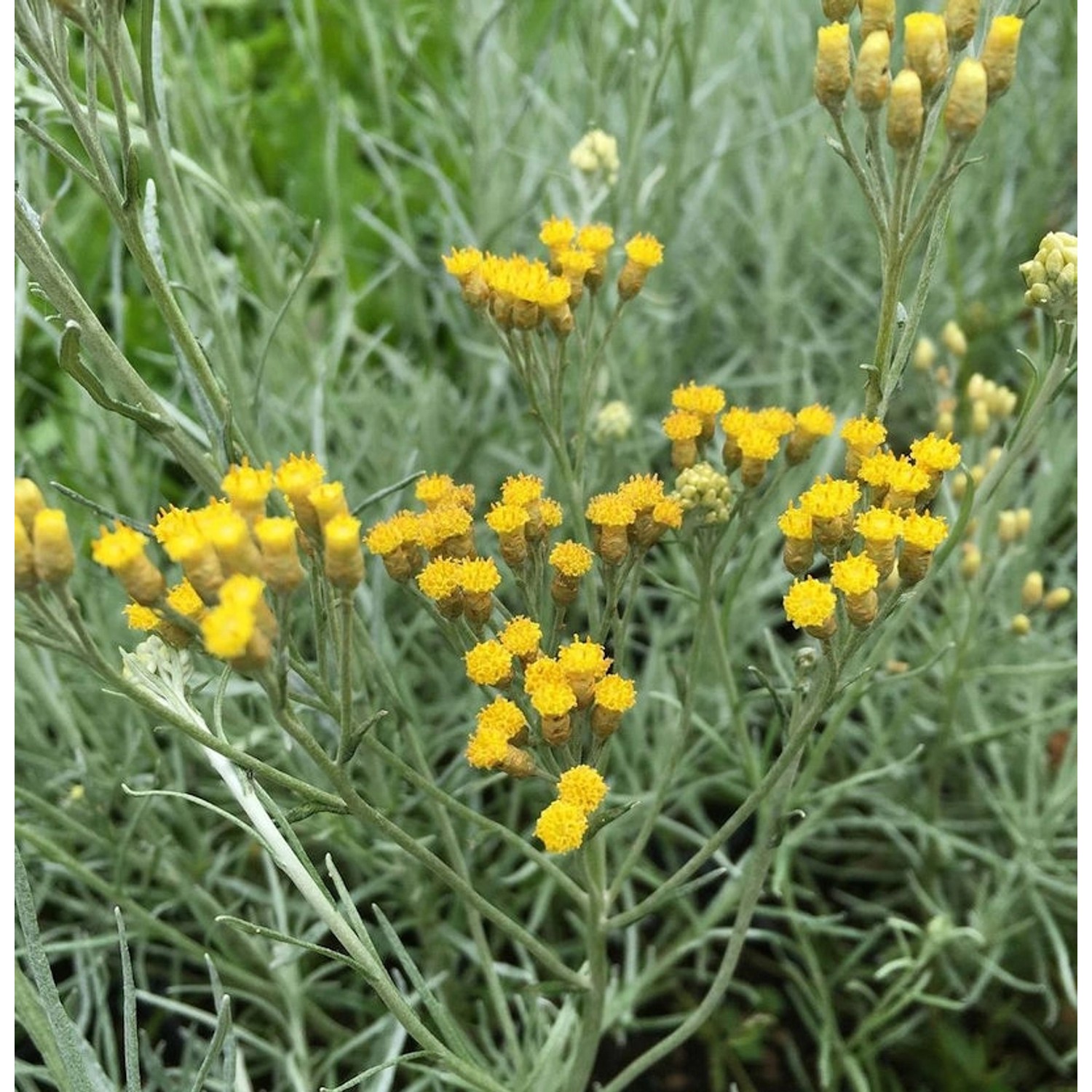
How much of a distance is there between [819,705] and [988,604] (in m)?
0.90

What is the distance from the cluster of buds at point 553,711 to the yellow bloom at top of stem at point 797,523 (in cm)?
14

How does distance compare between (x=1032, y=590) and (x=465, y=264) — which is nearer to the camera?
(x=465, y=264)

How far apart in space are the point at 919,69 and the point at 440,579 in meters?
0.43

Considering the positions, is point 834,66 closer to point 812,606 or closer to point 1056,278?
point 1056,278

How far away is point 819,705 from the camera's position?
81cm

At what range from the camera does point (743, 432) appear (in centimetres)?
90

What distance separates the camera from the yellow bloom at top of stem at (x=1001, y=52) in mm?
760

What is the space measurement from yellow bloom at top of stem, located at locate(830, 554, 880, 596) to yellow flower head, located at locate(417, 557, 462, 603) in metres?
0.24

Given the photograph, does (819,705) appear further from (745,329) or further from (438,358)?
(745,329)

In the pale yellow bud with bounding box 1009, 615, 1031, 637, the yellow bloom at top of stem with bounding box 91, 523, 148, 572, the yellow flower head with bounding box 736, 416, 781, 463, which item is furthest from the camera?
the pale yellow bud with bounding box 1009, 615, 1031, 637

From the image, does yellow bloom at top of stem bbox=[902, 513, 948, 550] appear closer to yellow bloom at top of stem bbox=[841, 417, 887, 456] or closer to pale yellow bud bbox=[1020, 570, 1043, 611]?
yellow bloom at top of stem bbox=[841, 417, 887, 456]

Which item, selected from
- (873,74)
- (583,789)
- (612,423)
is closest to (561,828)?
(583,789)

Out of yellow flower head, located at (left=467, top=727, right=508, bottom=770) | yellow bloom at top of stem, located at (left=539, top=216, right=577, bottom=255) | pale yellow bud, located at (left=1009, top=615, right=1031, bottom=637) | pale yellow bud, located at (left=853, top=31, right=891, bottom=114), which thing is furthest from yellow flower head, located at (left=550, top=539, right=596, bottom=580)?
pale yellow bud, located at (left=1009, top=615, right=1031, bottom=637)

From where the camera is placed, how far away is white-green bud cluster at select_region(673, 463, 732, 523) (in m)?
0.92
